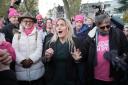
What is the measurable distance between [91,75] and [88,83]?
24cm

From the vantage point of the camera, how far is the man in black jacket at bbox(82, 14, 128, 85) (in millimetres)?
6223

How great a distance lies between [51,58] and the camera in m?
6.27

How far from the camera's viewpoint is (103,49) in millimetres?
6266

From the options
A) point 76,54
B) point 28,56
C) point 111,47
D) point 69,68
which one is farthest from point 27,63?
point 111,47

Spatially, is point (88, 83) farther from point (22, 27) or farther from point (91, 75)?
point (22, 27)

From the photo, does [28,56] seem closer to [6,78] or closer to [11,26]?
[11,26]

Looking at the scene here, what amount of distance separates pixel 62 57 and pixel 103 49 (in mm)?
711

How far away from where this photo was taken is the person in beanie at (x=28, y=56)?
255 inches

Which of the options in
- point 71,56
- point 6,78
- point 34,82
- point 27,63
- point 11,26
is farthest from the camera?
point 11,26

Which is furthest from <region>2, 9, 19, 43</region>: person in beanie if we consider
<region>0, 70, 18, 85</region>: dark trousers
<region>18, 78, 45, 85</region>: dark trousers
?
<region>0, 70, 18, 85</region>: dark trousers

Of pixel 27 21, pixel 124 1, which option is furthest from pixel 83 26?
pixel 124 1

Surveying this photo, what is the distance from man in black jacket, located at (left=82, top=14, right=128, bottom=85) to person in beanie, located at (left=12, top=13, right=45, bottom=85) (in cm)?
92

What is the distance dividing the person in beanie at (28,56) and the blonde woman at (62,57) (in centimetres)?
18

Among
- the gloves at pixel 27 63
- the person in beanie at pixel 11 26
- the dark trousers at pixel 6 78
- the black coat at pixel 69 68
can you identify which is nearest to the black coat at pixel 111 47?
the black coat at pixel 69 68
